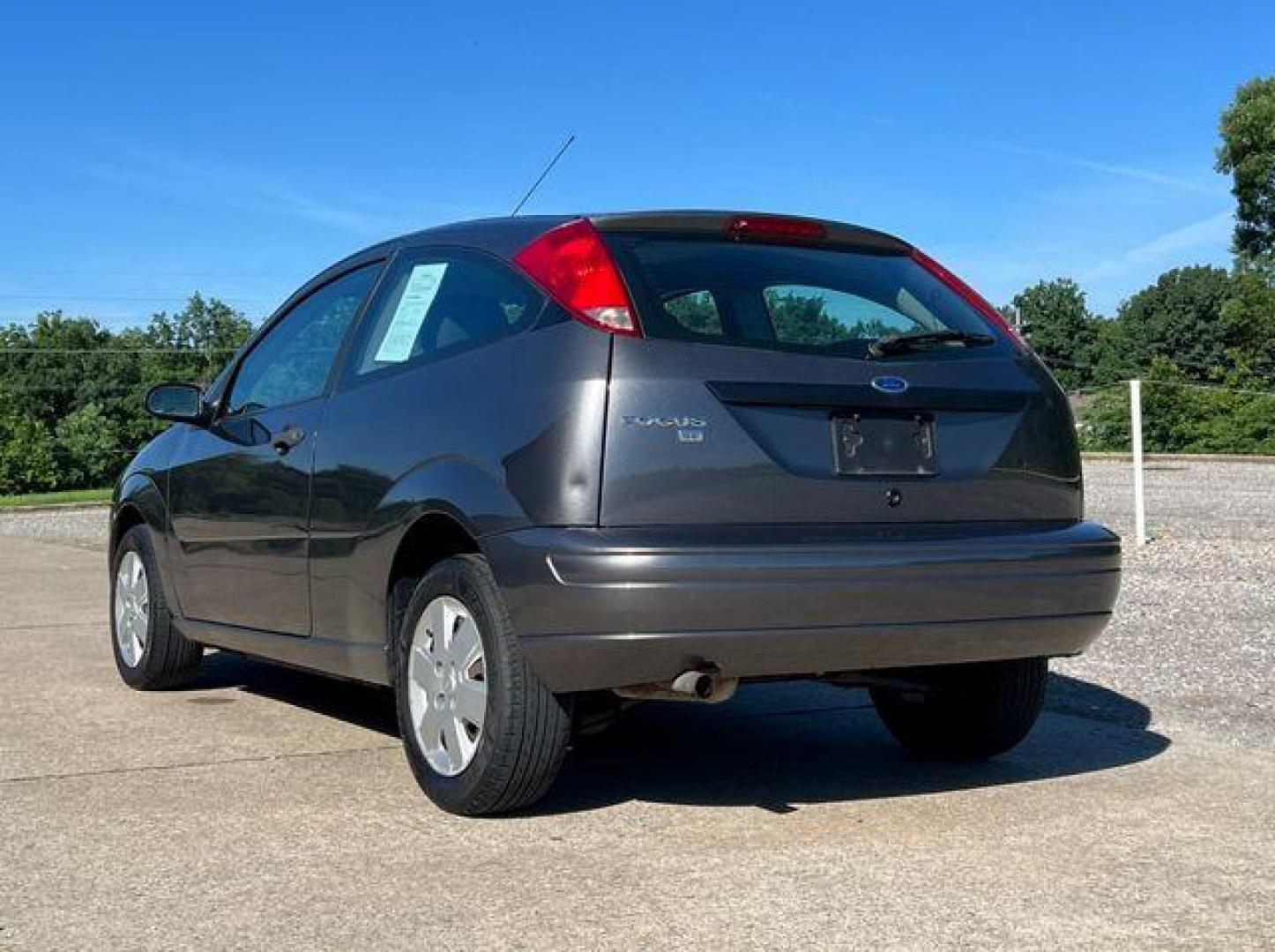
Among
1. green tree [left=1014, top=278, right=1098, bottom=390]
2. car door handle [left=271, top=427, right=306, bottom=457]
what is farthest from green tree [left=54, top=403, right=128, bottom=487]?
car door handle [left=271, top=427, right=306, bottom=457]

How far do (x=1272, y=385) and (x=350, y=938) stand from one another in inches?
2012

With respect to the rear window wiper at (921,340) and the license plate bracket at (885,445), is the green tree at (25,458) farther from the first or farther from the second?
the license plate bracket at (885,445)


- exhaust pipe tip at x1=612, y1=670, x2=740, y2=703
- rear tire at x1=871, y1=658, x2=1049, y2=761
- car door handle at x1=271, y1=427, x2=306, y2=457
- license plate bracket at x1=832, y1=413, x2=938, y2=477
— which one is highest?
car door handle at x1=271, y1=427, x2=306, y2=457

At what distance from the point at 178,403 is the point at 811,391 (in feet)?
10.2

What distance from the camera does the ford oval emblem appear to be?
434cm

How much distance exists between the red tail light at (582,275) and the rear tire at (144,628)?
2.82 meters

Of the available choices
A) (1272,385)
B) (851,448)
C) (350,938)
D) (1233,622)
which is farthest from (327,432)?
(1272,385)

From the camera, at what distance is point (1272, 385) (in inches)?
1977

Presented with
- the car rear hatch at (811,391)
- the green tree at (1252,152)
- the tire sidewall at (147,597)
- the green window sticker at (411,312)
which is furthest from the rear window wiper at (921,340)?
the green tree at (1252,152)

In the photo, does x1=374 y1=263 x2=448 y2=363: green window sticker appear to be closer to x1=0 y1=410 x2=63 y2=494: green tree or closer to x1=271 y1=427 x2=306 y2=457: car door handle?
x1=271 y1=427 x2=306 y2=457: car door handle

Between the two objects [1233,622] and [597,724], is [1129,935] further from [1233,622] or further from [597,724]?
[1233,622]

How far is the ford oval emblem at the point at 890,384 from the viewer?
4340 mm

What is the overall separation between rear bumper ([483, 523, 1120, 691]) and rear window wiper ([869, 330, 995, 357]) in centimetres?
50

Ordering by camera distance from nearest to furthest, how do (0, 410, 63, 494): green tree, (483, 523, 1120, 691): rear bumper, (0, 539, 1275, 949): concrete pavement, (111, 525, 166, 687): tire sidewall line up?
(0, 539, 1275, 949): concrete pavement
(483, 523, 1120, 691): rear bumper
(111, 525, 166, 687): tire sidewall
(0, 410, 63, 494): green tree
